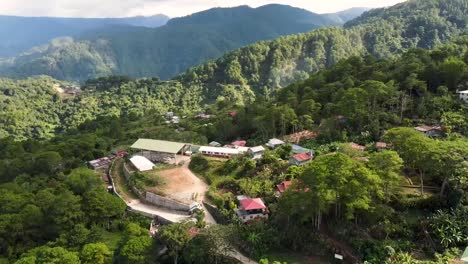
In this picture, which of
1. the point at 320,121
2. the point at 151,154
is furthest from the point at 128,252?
the point at 320,121

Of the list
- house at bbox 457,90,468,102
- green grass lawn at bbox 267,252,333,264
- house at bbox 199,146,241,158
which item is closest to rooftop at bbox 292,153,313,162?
house at bbox 199,146,241,158

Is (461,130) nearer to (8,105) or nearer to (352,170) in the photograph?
(352,170)

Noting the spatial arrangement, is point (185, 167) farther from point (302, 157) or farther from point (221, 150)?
point (302, 157)

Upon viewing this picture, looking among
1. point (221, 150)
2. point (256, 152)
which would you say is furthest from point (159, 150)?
point (256, 152)

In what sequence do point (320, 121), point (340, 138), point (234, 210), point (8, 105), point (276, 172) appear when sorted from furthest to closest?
point (8, 105)
point (320, 121)
point (340, 138)
point (276, 172)
point (234, 210)

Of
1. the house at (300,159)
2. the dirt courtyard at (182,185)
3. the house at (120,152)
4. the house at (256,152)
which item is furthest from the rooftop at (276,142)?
the house at (120,152)

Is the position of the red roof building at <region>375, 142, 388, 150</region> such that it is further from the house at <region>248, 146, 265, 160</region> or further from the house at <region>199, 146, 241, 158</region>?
the house at <region>199, 146, 241, 158</region>
